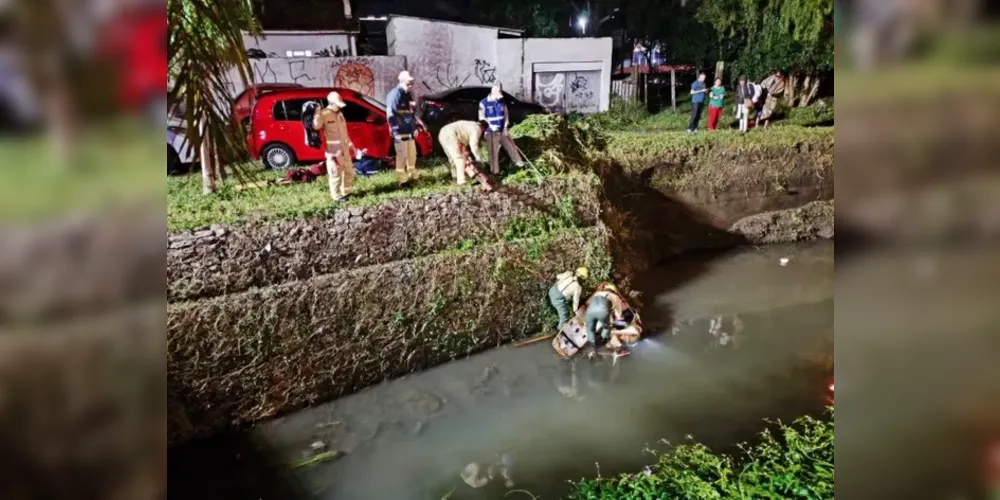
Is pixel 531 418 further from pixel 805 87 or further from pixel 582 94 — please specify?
pixel 805 87

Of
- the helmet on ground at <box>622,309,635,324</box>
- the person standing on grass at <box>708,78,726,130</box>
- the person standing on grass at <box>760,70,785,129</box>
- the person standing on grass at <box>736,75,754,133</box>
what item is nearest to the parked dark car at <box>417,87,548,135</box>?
the helmet on ground at <box>622,309,635,324</box>

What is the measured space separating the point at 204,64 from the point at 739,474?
3.59m

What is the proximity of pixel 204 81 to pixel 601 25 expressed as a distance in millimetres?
4419

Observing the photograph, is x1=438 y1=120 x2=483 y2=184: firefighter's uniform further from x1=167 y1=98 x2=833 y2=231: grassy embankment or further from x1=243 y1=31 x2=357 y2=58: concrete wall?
x1=243 y1=31 x2=357 y2=58: concrete wall

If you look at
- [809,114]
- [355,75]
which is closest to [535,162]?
[355,75]

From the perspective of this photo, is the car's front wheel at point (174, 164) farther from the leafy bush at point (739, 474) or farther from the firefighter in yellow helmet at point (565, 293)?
the leafy bush at point (739, 474)

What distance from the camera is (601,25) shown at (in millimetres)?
5781

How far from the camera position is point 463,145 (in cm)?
512

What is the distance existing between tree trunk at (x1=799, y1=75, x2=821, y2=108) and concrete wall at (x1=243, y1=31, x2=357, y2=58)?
4.83 metres

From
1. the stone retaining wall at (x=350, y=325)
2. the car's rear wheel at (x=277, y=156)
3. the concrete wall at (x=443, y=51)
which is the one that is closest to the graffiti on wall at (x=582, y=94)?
the concrete wall at (x=443, y=51)
